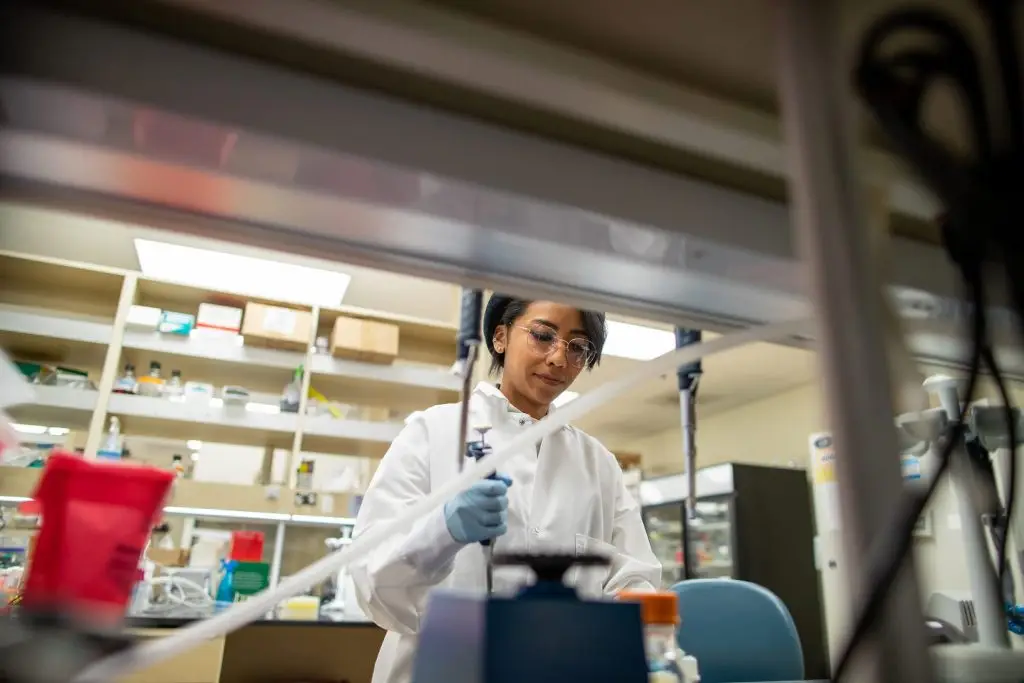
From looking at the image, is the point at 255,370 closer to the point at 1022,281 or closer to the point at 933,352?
the point at 933,352

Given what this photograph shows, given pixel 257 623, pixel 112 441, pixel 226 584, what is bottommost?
pixel 257 623

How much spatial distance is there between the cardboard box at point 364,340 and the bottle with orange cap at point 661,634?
2.70 metres

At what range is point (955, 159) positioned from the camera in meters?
0.41

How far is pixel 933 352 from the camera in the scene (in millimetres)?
808

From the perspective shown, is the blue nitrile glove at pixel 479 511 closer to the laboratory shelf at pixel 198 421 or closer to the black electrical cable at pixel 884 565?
the black electrical cable at pixel 884 565

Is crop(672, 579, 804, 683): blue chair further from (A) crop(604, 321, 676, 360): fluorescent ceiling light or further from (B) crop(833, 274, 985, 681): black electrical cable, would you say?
(A) crop(604, 321, 676, 360): fluorescent ceiling light

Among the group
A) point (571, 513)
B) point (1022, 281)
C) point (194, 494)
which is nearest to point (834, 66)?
point (1022, 281)

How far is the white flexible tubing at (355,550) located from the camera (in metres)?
0.41

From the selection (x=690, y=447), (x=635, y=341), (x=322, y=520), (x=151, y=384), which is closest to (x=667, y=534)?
(x=635, y=341)

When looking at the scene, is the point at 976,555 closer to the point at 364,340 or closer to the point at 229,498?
the point at 364,340

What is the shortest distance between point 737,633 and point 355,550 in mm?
1209

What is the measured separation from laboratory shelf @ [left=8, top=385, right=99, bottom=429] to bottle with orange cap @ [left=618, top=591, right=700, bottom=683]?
3030mm

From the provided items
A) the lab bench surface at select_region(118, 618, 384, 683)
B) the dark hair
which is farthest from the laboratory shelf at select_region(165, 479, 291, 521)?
the dark hair

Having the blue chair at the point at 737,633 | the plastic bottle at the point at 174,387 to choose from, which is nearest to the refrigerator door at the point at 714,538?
the blue chair at the point at 737,633
